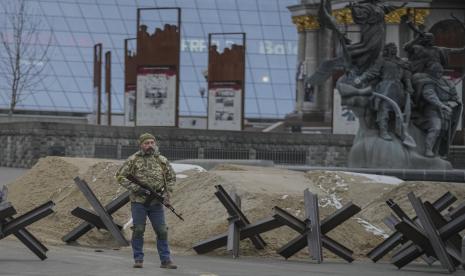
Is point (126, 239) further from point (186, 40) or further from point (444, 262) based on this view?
point (186, 40)

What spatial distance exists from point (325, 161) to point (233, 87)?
452cm

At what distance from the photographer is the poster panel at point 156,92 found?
42906mm

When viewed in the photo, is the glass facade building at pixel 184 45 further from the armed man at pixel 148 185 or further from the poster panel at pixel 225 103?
the armed man at pixel 148 185

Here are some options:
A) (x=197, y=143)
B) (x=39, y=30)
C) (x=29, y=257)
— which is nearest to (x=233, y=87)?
(x=197, y=143)

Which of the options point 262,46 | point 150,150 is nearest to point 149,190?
point 150,150

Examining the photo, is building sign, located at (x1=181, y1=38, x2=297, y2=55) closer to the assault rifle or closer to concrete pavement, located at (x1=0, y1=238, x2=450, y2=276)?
concrete pavement, located at (x1=0, y1=238, x2=450, y2=276)

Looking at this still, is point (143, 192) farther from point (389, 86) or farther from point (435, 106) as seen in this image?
point (435, 106)

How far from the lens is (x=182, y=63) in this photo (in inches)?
3556

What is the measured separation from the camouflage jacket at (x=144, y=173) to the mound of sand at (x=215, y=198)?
2.55 meters

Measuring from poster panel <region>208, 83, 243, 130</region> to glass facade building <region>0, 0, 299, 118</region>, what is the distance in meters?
37.3

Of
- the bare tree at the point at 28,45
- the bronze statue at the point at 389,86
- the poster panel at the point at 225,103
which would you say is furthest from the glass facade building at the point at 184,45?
the bronze statue at the point at 389,86

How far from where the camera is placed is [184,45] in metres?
91.4

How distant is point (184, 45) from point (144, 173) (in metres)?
76.7

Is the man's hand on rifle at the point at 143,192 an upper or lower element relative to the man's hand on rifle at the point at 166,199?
upper
